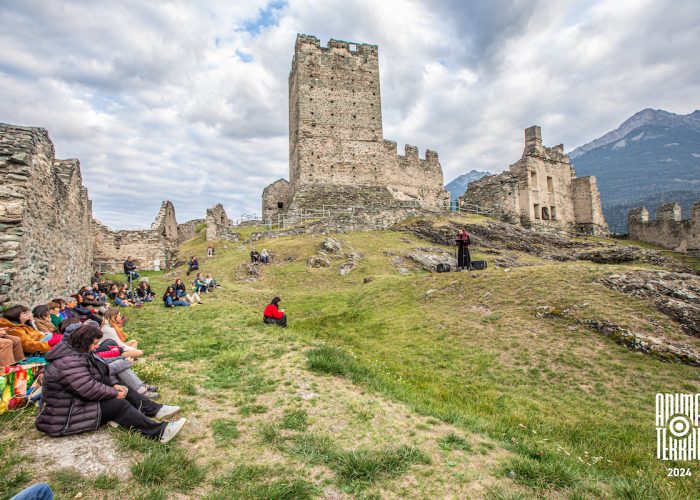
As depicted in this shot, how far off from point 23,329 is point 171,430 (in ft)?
14.6

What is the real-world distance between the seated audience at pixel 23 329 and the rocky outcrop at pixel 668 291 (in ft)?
47.4

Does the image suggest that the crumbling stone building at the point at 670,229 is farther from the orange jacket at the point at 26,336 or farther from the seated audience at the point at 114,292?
the orange jacket at the point at 26,336

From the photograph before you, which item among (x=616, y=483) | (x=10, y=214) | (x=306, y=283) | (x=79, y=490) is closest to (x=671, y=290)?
(x=616, y=483)

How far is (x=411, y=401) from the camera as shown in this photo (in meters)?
6.36

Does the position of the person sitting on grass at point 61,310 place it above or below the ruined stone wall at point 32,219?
below

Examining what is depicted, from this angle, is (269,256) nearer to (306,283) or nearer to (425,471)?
(306,283)

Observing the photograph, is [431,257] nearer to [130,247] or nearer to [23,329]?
[23,329]

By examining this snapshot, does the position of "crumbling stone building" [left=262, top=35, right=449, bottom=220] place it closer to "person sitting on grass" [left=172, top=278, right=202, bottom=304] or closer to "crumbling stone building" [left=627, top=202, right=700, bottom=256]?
"person sitting on grass" [left=172, top=278, right=202, bottom=304]

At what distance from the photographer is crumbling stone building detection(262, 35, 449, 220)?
35375 millimetres

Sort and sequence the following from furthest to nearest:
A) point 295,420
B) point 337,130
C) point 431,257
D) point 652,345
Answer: point 337,130, point 431,257, point 652,345, point 295,420

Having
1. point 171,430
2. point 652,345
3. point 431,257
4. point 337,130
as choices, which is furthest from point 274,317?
point 337,130

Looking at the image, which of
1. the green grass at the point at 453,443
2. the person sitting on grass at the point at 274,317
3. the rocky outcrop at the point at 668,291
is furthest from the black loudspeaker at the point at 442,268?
the green grass at the point at 453,443

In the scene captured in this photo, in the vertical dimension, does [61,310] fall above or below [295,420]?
above

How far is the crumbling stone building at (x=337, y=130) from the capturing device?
116 feet
